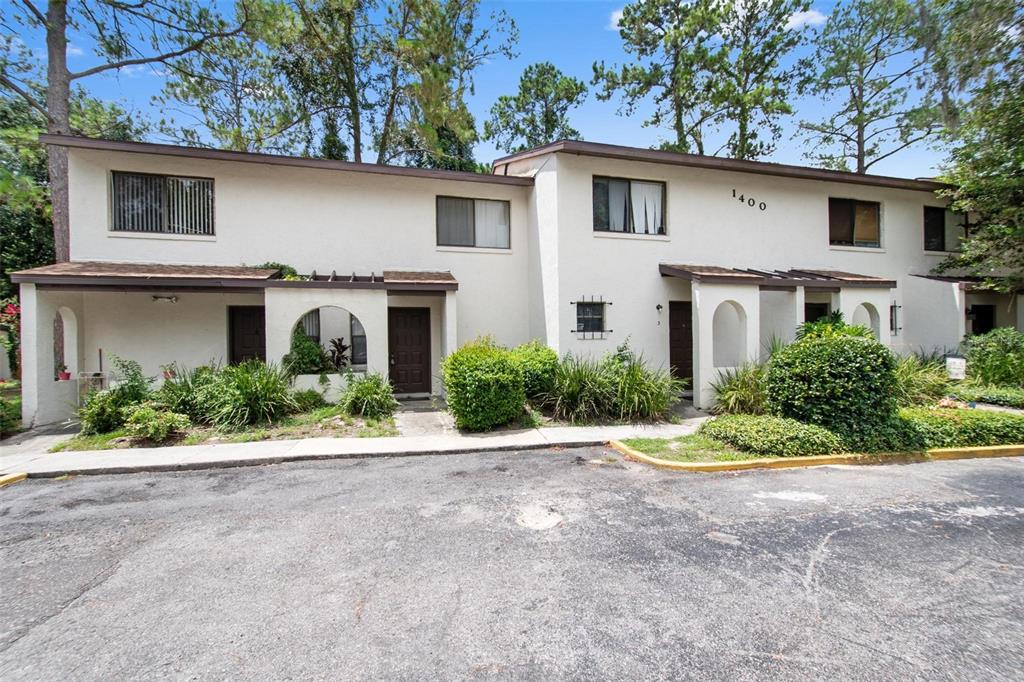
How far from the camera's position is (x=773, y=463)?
6812 millimetres

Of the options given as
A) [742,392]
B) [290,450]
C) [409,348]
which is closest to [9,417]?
[290,450]

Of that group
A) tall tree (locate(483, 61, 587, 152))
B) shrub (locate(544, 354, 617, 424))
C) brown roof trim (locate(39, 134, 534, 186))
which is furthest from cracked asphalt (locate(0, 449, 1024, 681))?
tall tree (locate(483, 61, 587, 152))

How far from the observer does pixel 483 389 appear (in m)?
8.80

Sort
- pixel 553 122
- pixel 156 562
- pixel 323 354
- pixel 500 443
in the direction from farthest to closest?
pixel 553 122 < pixel 323 354 < pixel 500 443 < pixel 156 562

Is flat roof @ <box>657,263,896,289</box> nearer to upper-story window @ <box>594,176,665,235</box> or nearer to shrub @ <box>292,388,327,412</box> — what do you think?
upper-story window @ <box>594,176,665,235</box>

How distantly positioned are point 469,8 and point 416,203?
13.4 metres

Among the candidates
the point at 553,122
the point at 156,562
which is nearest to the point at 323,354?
the point at 156,562

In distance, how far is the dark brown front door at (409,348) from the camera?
1259cm

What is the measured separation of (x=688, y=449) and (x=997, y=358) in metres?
10.8

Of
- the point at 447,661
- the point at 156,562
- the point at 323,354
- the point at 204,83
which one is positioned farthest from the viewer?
the point at 204,83

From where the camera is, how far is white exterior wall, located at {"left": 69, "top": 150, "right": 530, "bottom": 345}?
1089cm

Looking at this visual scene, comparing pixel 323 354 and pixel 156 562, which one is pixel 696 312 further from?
Answer: pixel 156 562

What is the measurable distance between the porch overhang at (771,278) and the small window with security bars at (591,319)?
2.11 metres

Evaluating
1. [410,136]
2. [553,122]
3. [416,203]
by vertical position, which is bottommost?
[416,203]
